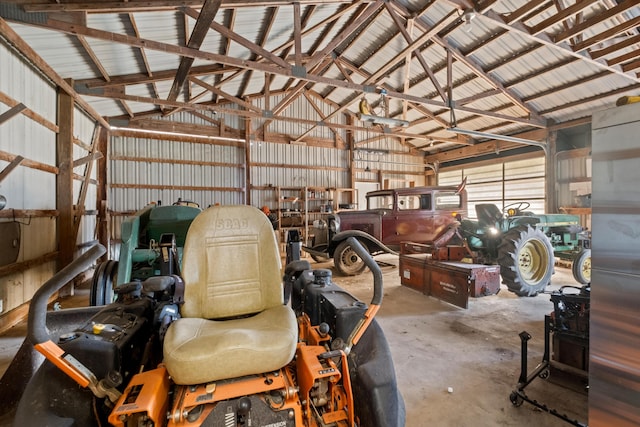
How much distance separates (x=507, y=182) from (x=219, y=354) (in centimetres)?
1128

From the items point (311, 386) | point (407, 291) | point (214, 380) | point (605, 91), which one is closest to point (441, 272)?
point (407, 291)

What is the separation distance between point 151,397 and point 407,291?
448 centimetres

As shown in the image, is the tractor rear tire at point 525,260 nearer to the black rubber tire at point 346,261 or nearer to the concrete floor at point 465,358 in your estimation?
the concrete floor at point 465,358

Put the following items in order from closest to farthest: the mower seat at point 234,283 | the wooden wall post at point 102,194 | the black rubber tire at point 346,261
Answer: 1. the mower seat at point 234,283
2. the black rubber tire at point 346,261
3. the wooden wall post at point 102,194

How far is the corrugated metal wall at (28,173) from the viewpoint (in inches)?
141

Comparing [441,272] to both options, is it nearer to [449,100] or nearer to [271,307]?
[271,307]

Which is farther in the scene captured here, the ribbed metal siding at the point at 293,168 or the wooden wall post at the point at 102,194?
the ribbed metal siding at the point at 293,168

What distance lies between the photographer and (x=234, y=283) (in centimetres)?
186

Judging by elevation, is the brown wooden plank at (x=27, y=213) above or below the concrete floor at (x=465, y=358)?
above

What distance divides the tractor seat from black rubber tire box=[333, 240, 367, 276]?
2.44m

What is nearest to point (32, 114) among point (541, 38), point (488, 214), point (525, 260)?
point (488, 214)

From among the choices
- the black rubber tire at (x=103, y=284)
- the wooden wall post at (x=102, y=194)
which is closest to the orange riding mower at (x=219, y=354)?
the black rubber tire at (x=103, y=284)

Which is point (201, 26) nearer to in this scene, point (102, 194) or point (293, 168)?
point (102, 194)

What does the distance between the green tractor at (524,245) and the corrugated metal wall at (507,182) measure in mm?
3682
